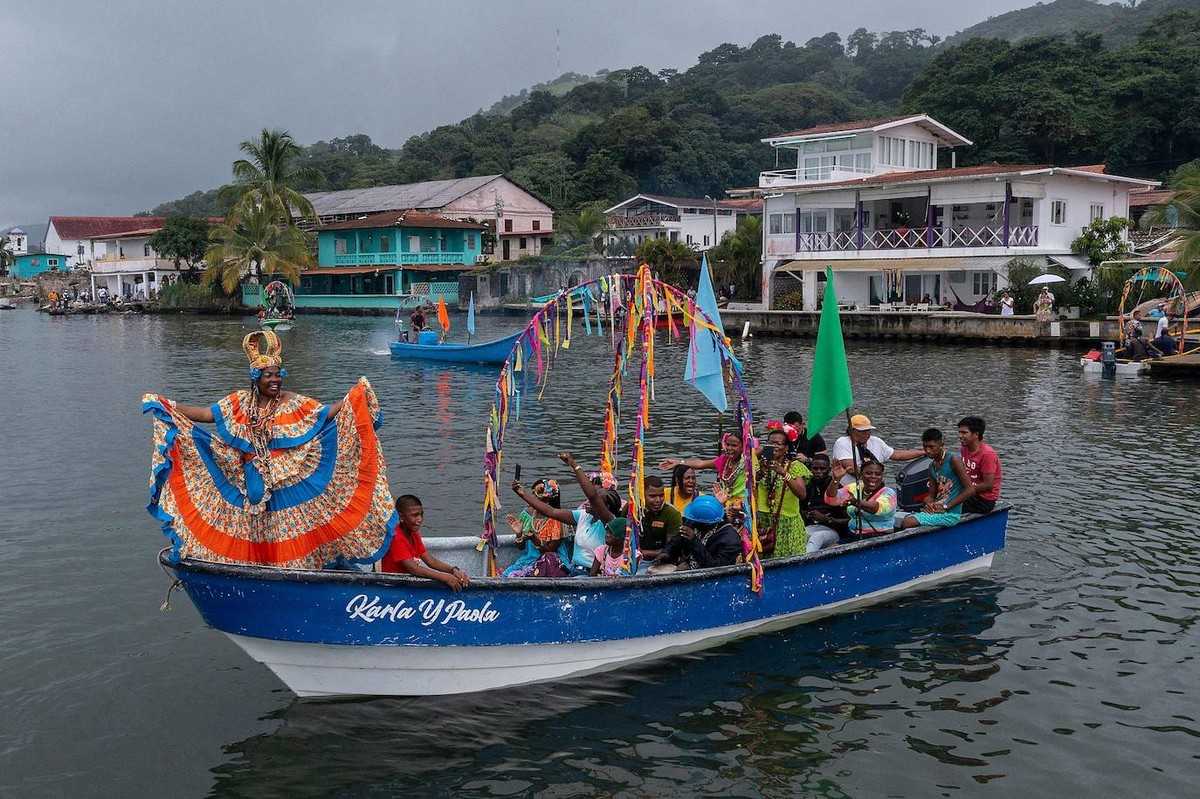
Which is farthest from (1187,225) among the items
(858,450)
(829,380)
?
(829,380)

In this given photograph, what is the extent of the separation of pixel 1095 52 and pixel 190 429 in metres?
77.7

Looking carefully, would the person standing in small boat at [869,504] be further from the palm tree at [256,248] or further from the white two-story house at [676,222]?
the palm tree at [256,248]

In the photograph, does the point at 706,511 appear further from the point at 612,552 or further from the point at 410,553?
the point at 410,553

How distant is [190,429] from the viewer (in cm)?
777

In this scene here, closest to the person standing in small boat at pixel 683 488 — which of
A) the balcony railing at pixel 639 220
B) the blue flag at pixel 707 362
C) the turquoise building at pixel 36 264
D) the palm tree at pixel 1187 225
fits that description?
the blue flag at pixel 707 362

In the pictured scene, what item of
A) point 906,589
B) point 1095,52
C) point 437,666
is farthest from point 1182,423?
point 1095,52

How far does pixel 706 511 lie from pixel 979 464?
145 inches

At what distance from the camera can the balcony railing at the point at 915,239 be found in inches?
1750

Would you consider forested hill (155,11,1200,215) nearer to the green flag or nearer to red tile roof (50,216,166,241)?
red tile roof (50,216,166,241)

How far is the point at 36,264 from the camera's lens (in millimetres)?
107125

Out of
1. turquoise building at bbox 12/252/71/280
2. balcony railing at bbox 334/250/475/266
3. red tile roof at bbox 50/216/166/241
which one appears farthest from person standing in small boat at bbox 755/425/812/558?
turquoise building at bbox 12/252/71/280

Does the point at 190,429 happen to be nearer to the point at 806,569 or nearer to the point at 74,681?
the point at 74,681

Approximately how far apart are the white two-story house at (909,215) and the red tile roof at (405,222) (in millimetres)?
24771

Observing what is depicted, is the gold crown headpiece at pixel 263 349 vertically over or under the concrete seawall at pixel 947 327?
over
